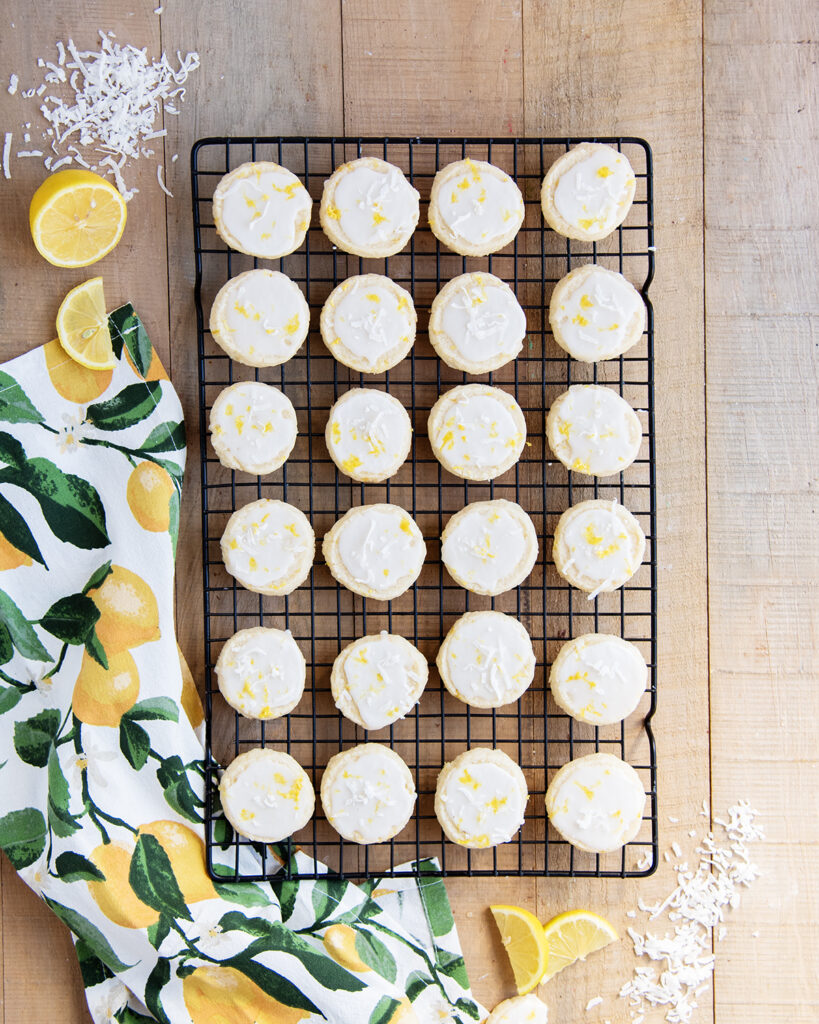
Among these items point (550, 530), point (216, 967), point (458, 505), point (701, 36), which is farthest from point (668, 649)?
point (701, 36)

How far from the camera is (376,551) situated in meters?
1.78

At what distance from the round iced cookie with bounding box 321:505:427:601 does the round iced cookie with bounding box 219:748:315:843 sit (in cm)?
41

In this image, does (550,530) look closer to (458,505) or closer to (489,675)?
(458,505)

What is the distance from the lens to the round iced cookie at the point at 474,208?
178 cm

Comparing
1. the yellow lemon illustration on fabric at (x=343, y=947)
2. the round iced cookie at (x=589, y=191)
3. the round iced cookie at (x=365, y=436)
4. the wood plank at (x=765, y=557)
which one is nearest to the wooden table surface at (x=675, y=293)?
the wood plank at (x=765, y=557)

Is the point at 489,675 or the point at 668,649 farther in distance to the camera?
the point at 668,649

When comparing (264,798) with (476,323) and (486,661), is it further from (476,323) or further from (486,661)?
(476,323)

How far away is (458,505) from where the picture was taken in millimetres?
1913

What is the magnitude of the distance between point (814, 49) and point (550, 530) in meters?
1.22

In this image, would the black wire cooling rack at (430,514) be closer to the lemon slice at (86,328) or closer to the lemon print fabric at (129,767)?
A: the lemon print fabric at (129,767)

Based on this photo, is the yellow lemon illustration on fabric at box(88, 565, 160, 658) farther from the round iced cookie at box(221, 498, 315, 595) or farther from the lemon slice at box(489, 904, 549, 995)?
the lemon slice at box(489, 904, 549, 995)

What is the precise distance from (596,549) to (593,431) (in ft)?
0.81

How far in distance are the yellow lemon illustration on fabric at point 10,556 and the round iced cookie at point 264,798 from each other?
64 cm

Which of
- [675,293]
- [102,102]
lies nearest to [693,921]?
[675,293]
